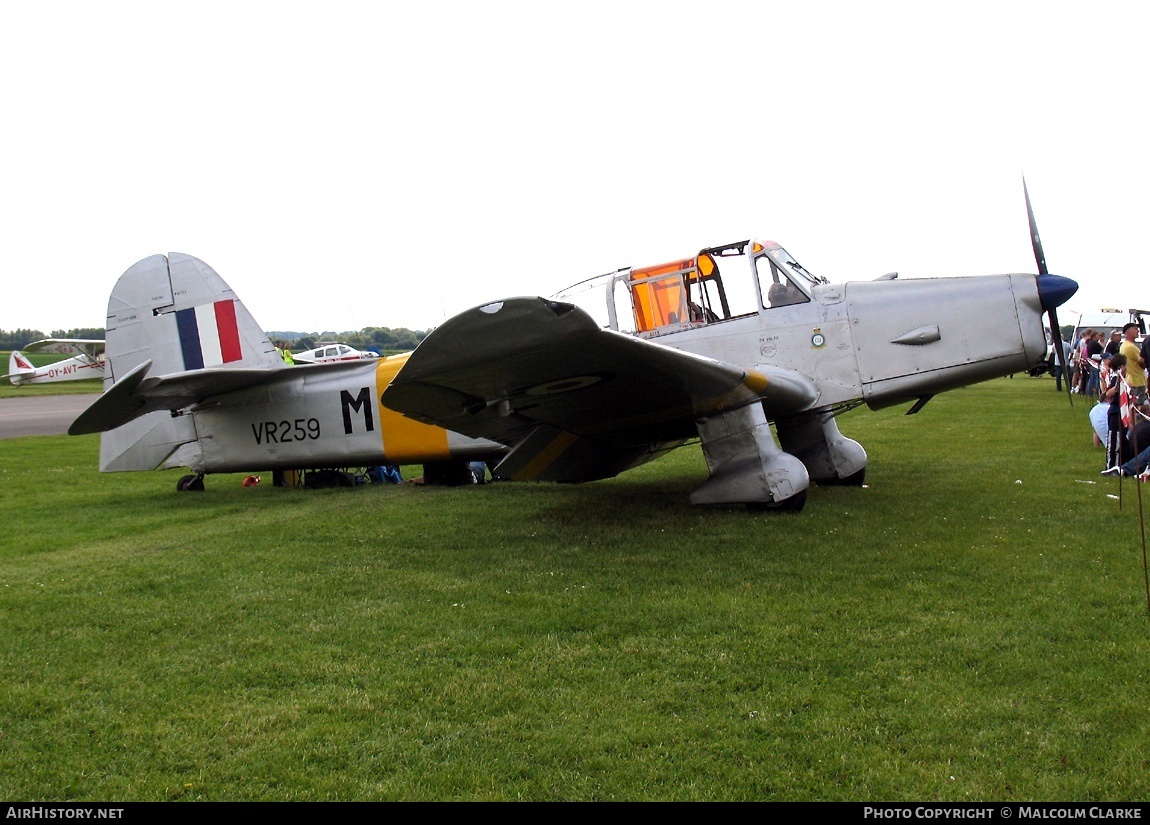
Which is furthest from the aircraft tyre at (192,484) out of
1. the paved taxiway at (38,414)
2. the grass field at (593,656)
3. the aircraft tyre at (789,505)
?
the paved taxiway at (38,414)

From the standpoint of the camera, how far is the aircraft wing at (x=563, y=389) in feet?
17.2

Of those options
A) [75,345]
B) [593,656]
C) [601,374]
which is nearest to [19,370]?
[75,345]

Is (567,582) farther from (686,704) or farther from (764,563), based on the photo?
(686,704)

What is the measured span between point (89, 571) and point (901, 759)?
5529mm

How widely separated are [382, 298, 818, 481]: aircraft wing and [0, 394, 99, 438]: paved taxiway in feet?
54.2

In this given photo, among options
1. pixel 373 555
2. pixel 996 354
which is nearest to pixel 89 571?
pixel 373 555

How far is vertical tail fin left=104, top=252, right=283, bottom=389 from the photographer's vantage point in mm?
9930

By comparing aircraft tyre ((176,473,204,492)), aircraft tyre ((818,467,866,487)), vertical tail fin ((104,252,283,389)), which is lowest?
aircraft tyre ((818,467,866,487))

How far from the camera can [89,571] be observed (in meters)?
6.07

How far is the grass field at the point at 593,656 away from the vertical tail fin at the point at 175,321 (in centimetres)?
272

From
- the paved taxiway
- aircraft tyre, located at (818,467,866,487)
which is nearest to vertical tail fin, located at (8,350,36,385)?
the paved taxiway

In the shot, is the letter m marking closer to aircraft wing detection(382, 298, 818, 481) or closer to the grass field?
the grass field

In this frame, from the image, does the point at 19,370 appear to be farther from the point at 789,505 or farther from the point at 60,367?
the point at 789,505

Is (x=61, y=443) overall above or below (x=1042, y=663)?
above
